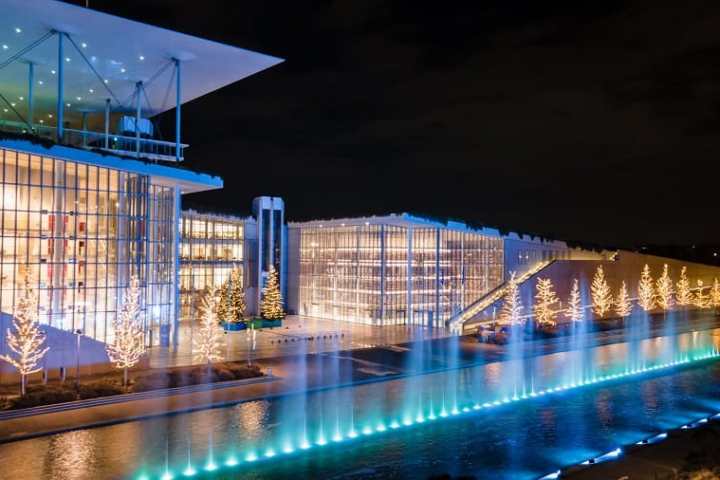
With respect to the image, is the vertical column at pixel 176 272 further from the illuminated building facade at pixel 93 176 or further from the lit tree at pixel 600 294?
the lit tree at pixel 600 294

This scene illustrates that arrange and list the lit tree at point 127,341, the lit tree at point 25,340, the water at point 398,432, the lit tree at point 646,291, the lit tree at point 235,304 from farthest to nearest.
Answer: the lit tree at point 646,291
the lit tree at point 235,304
the lit tree at point 127,341
the lit tree at point 25,340
the water at point 398,432

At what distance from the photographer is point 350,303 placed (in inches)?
2013

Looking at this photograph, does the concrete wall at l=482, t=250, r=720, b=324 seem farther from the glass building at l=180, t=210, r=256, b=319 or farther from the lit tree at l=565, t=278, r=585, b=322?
the glass building at l=180, t=210, r=256, b=319

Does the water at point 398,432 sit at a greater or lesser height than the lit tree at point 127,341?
lesser

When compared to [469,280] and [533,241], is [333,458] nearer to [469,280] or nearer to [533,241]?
[469,280]

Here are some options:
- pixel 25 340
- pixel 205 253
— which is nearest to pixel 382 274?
pixel 205 253

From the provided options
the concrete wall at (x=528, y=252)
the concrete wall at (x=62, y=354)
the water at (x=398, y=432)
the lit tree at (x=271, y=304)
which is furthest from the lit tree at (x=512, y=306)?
the concrete wall at (x=62, y=354)

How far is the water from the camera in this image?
16.2m

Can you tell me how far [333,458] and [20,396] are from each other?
1194cm

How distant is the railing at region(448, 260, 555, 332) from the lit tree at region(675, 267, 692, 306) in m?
17.1

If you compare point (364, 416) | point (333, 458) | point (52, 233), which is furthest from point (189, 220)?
point (333, 458)

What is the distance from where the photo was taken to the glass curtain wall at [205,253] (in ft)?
170

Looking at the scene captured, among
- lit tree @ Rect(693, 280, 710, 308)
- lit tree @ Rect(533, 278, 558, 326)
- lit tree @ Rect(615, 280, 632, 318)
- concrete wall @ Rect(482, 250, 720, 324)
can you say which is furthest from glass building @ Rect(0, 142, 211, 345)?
lit tree @ Rect(693, 280, 710, 308)

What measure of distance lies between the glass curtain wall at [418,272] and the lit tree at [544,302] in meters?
3.56
